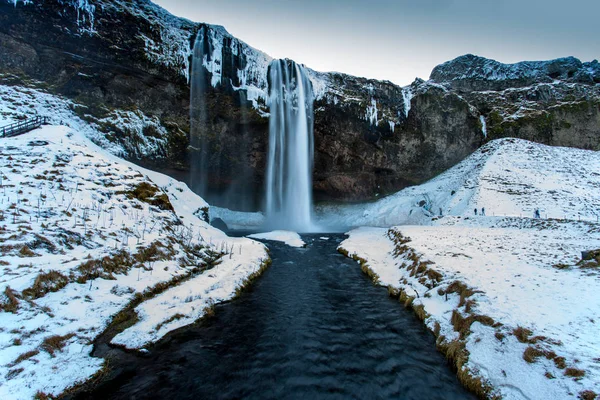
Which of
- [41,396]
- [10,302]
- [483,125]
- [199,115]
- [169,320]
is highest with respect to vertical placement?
[483,125]

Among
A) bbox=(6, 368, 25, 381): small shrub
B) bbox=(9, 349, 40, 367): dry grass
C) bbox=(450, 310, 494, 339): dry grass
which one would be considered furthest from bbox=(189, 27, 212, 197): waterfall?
bbox=(450, 310, 494, 339): dry grass

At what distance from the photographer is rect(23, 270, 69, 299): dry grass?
6.00 metres

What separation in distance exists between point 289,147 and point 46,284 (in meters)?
30.4

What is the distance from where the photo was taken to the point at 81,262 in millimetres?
7645

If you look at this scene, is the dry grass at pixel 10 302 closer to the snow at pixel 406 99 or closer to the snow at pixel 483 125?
the snow at pixel 406 99

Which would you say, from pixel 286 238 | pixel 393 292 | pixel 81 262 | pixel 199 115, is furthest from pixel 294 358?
pixel 199 115

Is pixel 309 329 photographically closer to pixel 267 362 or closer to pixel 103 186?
pixel 267 362

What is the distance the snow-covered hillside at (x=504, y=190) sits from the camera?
25.5m

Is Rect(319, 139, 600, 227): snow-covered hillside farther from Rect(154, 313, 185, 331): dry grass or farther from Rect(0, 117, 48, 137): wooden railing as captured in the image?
Rect(0, 117, 48, 137): wooden railing

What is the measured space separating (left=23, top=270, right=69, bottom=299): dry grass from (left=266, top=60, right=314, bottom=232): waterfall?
28.9 m

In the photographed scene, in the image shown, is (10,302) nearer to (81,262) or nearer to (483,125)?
(81,262)

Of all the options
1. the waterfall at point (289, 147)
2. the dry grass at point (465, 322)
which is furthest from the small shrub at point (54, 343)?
the waterfall at point (289, 147)

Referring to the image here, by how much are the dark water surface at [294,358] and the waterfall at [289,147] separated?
2663 centimetres

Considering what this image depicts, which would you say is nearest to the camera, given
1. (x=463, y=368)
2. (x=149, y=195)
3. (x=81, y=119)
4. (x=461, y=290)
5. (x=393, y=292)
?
(x=463, y=368)
